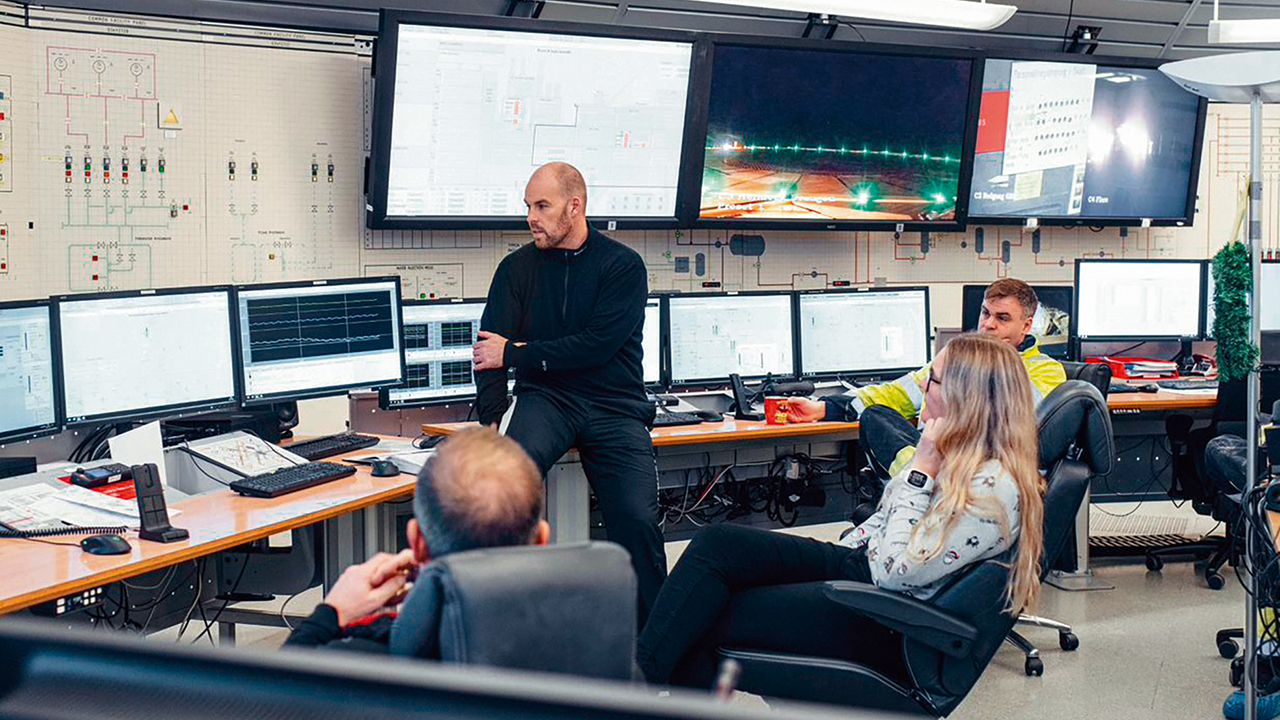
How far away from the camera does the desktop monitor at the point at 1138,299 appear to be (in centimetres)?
532

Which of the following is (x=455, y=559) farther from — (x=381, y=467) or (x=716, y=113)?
(x=716, y=113)

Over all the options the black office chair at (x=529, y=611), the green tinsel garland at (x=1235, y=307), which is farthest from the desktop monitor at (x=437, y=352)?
the black office chair at (x=529, y=611)

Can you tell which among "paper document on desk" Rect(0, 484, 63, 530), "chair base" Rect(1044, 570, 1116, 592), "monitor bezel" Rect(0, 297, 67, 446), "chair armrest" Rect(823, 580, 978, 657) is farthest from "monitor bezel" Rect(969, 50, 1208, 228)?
"paper document on desk" Rect(0, 484, 63, 530)

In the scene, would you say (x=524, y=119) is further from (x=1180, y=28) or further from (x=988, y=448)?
(x=1180, y=28)

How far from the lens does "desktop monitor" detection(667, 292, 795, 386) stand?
446cm

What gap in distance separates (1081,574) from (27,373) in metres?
3.45

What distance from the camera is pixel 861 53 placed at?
511 cm

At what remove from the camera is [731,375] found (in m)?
4.39

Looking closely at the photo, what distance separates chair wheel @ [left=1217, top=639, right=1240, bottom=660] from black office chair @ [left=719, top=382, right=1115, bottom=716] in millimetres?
1528

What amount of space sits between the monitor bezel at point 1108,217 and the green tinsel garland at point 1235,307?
2.42m

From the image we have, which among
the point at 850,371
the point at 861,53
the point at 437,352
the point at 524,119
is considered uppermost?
the point at 861,53

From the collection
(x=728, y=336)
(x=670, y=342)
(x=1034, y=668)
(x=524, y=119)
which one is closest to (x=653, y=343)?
(x=670, y=342)

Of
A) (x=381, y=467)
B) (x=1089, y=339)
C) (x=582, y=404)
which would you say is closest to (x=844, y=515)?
(x=1089, y=339)

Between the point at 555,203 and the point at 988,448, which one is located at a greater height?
the point at 555,203
